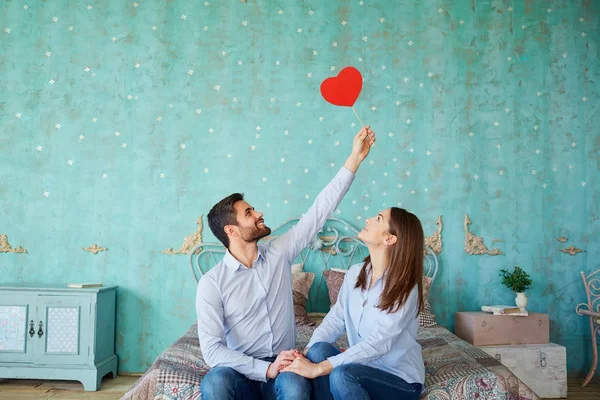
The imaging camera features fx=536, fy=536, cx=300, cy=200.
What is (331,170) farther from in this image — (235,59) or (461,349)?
(461,349)

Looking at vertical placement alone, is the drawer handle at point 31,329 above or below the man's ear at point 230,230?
below

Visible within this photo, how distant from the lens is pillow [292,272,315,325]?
3351 millimetres

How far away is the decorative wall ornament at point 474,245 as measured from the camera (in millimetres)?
3842

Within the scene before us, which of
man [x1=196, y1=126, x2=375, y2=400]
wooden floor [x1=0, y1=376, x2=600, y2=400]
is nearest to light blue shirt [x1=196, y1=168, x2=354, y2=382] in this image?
man [x1=196, y1=126, x2=375, y2=400]

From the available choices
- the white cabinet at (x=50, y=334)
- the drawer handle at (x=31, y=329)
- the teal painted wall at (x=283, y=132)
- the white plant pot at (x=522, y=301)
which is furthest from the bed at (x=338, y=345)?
the drawer handle at (x=31, y=329)

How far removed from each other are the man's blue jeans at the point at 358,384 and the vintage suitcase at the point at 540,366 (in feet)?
5.50

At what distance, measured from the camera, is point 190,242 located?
383cm

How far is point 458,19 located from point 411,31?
364mm

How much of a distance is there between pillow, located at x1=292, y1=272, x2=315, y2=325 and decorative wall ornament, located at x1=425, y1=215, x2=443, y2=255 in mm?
887

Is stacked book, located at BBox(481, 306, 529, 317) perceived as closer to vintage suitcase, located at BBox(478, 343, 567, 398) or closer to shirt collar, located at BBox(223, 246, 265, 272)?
vintage suitcase, located at BBox(478, 343, 567, 398)

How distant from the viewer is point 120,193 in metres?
3.87

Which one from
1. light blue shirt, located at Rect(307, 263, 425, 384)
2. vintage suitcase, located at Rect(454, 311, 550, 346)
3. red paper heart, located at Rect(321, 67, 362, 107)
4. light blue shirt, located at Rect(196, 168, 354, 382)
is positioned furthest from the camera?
vintage suitcase, located at Rect(454, 311, 550, 346)

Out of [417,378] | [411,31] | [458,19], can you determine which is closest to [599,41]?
[458,19]

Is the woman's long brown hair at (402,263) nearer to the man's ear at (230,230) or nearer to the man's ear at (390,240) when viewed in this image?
the man's ear at (390,240)
